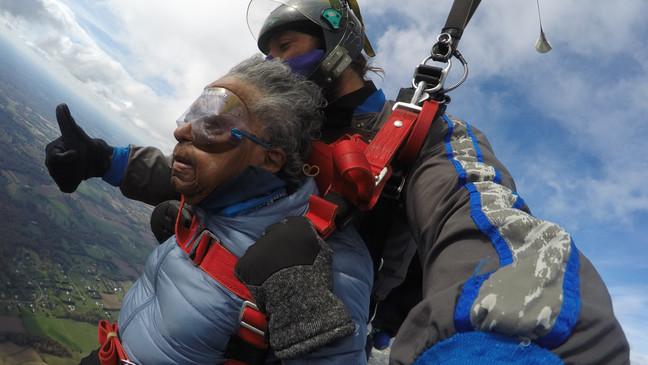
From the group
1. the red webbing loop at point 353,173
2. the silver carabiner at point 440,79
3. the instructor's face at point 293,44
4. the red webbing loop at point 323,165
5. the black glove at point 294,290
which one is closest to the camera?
the black glove at point 294,290

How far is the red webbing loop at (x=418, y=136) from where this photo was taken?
1.26 meters

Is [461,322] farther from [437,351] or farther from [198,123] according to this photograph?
[198,123]

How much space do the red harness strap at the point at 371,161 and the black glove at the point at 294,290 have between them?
0.42 ft

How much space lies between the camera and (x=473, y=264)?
698 millimetres

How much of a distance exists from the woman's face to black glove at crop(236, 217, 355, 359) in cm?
39

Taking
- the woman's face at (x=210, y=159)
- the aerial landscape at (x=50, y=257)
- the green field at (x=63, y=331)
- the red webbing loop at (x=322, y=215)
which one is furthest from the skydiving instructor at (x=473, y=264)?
the green field at (x=63, y=331)

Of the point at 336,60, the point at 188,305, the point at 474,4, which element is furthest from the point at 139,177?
the point at 474,4

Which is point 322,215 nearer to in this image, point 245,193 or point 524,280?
point 245,193

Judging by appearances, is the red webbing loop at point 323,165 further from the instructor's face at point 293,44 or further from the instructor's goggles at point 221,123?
the instructor's face at point 293,44

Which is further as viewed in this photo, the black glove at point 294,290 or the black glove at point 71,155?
the black glove at point 71,155

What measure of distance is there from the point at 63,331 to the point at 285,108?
50.8 m

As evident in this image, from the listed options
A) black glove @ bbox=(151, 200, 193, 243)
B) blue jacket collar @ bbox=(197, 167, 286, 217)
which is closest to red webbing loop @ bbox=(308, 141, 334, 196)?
blue jacket collar @ bbox=(197, 167, 286, 217)

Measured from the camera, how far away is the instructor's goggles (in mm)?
1420

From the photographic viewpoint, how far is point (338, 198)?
4.28ft
